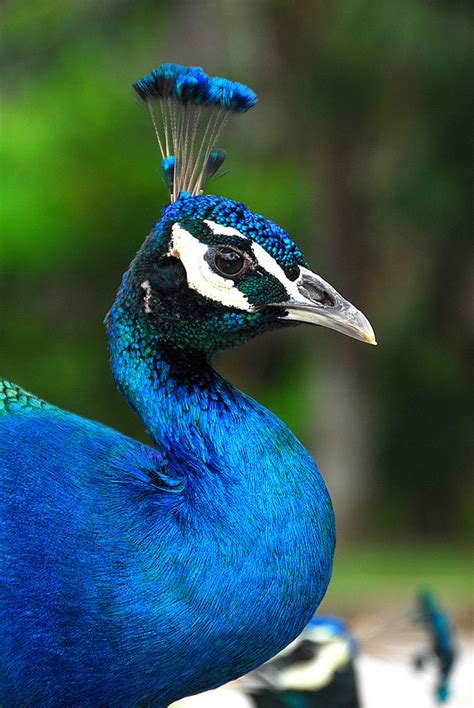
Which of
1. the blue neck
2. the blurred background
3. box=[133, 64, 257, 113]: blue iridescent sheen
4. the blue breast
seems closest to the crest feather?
box=[133, 64, 257, 113]: blue iridescent sheen

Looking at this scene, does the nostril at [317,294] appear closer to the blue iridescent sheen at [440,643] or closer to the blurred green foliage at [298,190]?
the blue iridescent sheen at [440,643]

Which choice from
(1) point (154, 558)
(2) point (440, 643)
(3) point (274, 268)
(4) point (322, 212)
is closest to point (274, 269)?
(3) point (274, 268)

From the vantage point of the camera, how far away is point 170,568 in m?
1.45

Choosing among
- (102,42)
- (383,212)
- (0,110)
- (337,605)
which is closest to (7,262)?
(0,110)

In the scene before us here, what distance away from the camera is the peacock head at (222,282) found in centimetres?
155

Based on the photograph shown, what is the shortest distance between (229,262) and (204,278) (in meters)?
0.04

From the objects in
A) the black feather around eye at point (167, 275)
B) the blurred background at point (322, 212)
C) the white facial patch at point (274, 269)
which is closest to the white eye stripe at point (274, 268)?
the white facial patch at point (274, 269)

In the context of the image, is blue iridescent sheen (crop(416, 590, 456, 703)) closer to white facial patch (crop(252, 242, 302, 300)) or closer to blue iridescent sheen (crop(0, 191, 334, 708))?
blue iridescent sheen (crop(0, 191, 334, 708))

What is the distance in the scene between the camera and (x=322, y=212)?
308 inches

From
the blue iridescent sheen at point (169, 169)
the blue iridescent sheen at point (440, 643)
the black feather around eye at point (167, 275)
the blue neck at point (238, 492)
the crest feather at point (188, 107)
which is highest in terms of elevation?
the crest feather at point (188, 107)

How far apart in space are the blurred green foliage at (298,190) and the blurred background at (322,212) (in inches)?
0.7

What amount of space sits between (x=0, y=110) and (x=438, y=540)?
5175 millimetres

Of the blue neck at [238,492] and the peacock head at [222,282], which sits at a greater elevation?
the peacock head at [222,282]

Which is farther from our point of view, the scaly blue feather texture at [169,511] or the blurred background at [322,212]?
the blurred background at [322,212]
